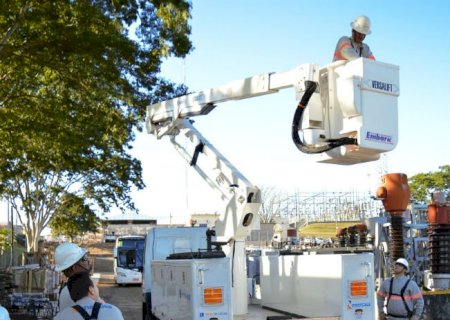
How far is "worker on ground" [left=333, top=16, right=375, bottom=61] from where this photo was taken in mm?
7301

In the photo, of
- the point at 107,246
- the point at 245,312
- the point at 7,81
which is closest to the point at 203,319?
the point at 245,312

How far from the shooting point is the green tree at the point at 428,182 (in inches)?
4077

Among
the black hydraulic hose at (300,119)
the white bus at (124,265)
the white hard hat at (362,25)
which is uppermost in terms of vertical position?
the white hard hat at (362,25)

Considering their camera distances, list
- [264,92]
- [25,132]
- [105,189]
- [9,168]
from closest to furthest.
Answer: [264,92]
[25,132]
[9,168]
[105,189]

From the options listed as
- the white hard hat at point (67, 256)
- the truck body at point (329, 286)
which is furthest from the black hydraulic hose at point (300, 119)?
Answer: the white hard hat at point (67, 256)

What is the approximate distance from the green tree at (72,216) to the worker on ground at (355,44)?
3752 cm

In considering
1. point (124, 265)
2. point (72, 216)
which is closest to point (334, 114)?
point (124, 265)

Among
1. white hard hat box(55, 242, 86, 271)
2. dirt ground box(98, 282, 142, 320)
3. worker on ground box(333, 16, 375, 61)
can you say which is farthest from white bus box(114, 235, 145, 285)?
white hard hat box(55, 242, 86, 271)

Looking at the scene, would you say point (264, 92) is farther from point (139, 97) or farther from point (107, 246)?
point (107, 246)

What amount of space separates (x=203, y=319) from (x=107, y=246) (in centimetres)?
7908

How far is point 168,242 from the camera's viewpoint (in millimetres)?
13367

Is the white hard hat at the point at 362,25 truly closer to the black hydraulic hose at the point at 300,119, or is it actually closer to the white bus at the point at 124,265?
the black hydraulic hose at the point at 300,119

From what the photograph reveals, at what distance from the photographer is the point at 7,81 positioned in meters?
16.8

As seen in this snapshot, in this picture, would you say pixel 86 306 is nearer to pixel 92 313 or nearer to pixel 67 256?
pixel 92 313
